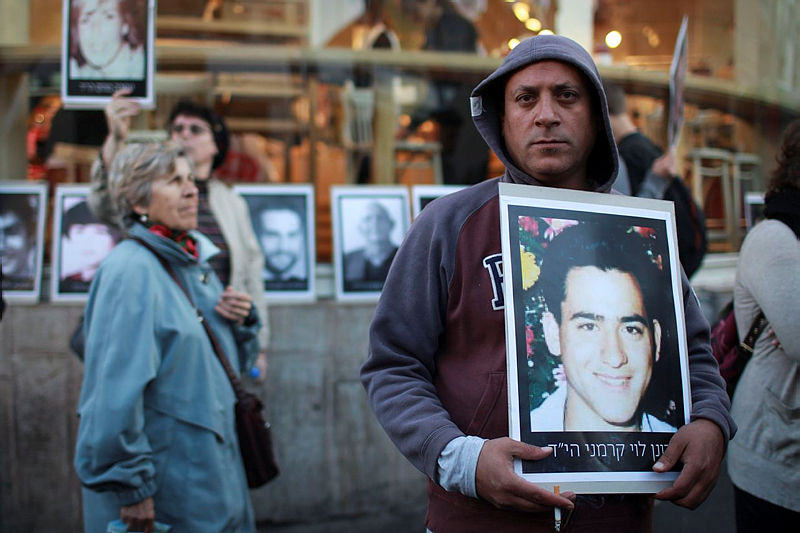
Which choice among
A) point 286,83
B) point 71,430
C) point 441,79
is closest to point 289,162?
point 286,83

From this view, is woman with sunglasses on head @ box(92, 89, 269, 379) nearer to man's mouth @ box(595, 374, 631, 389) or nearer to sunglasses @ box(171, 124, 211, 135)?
sunglasses @ box(171, 124, 211, 135)

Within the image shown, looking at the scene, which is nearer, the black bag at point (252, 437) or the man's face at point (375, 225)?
the black bag at point (252, 437)

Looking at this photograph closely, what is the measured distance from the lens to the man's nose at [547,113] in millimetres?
Result: 1647

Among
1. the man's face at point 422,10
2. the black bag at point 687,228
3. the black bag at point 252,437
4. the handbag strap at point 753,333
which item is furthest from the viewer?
the man's face at point 422,10

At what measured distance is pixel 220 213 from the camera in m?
4.04

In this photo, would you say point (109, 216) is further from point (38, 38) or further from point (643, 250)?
point (643, 250)

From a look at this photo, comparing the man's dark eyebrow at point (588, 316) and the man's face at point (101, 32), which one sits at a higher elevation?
the man's face at point (101, 32)

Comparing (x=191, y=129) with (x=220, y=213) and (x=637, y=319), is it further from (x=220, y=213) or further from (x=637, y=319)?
(x=637, y=319)

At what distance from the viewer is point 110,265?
2.59 m

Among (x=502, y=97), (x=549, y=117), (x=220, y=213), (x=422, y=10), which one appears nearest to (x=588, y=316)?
(x=549, y=117)

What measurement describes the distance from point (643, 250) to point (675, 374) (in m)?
0.25

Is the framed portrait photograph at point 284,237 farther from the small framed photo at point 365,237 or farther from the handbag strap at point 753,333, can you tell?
the handbag strap at point 753,333

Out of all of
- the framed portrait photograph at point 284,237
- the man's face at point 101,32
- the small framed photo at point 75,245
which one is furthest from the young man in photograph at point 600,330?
the small framed photo at point 75,245

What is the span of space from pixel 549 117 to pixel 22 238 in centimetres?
385
